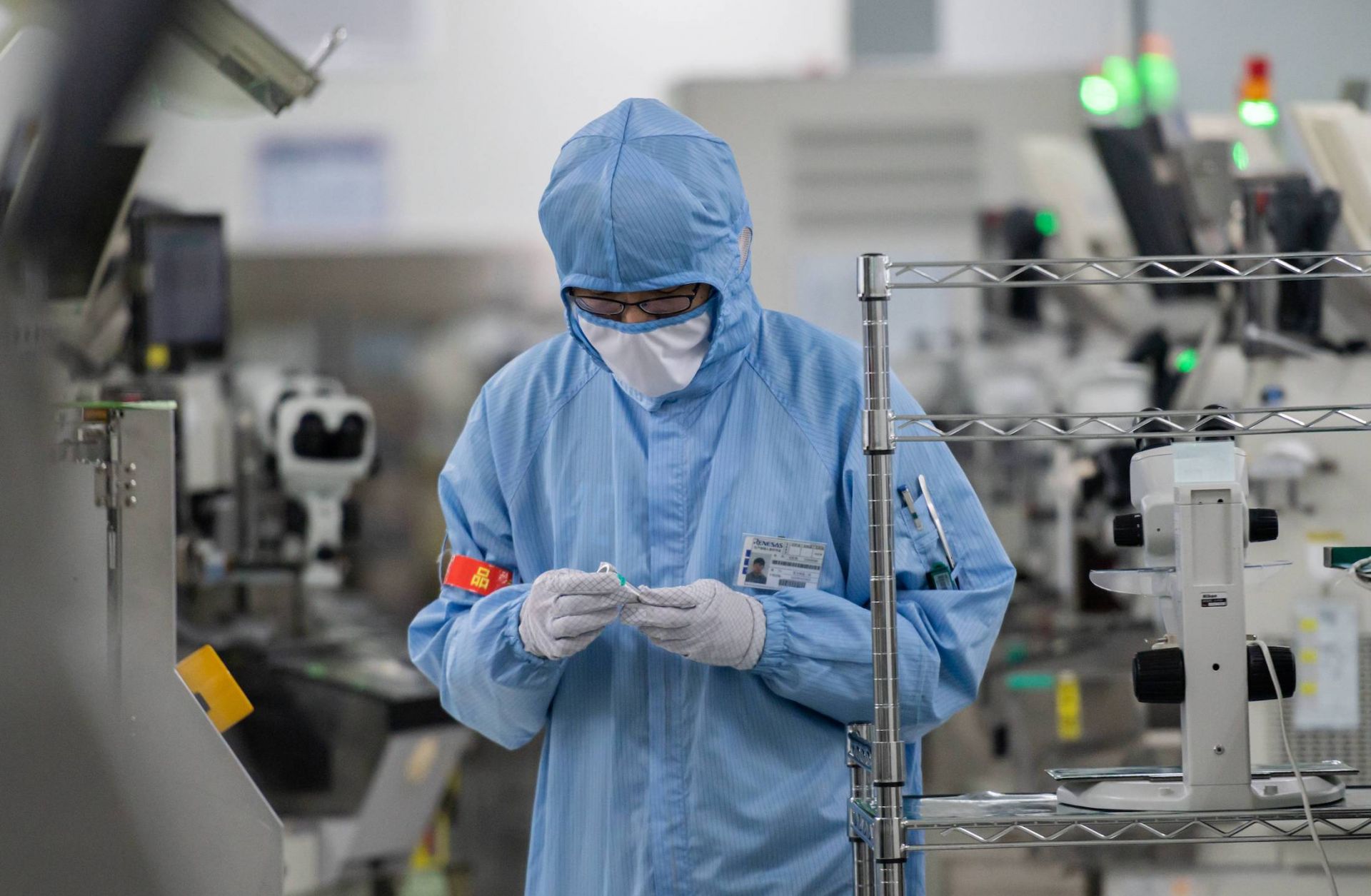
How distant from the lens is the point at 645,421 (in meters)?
1.67

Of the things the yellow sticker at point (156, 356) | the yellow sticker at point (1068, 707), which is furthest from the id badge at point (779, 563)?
the yellow sticker at point (156, 356)

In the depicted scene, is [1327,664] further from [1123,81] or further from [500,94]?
[500,94]

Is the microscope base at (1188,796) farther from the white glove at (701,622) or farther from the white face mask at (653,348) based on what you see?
the white face mask at (653,348)

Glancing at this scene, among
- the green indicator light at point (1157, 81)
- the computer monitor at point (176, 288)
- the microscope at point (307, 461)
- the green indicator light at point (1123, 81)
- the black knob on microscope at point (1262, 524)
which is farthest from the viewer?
the green indicator light at point (1157, 81)

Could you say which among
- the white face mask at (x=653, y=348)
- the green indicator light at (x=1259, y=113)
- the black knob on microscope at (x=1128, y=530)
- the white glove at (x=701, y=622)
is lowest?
the white glove at (x=701, y=622)

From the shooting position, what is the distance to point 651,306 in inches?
63.0

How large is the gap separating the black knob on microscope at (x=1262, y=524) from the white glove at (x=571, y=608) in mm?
637

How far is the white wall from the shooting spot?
651 cm

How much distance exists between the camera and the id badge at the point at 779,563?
159 centimetres

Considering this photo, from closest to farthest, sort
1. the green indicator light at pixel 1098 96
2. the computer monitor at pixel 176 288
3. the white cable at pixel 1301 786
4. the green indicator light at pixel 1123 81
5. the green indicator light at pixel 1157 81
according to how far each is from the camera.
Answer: the white cable at pixel 1301 786 → the computer monitor at pixel 176 288 → the green indicator light at pixel 1098 96 → the green indicator light at pixel 1123 81 → the green indicator light at pixel 1157 81

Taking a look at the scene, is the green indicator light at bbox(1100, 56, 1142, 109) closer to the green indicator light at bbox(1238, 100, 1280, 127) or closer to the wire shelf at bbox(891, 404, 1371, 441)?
the green indicator light at bbox(1238, 100, 1280, 127)

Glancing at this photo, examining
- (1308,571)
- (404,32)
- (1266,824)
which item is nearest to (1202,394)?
(1308,571)

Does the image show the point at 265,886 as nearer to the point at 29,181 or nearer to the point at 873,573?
the point at 873,573

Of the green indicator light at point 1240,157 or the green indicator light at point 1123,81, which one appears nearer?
the green indicator light at point 1240,157
